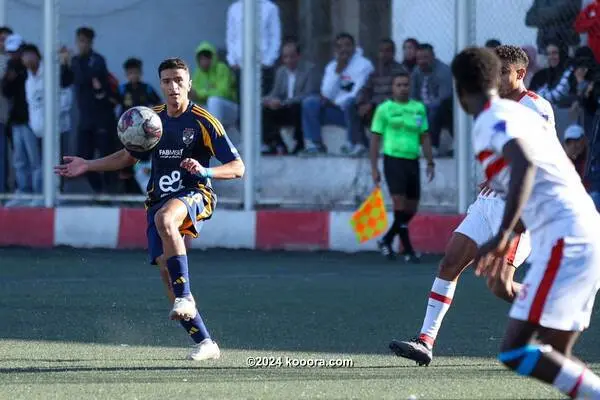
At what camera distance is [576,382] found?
6082 millimetres

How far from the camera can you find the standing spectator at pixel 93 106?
1836cm

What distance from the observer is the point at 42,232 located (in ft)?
59.3

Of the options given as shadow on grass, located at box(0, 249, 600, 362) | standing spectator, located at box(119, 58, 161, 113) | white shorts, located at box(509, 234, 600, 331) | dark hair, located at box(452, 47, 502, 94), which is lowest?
shadow on grass, located at box(0, 249, 600, 362)

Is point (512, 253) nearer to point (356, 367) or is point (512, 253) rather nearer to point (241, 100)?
point (356, 367)

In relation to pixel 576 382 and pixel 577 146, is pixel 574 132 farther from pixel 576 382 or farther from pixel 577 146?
pixel 576 382

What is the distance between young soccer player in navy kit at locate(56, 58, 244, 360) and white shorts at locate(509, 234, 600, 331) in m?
3.25

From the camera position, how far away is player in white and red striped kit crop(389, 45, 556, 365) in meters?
8.47

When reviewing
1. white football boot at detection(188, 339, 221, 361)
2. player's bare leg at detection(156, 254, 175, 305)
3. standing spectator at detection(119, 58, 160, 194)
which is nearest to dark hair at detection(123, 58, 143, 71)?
standing spectator at detection(119, 58, 160, 194)

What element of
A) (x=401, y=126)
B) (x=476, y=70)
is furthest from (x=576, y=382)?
(x=401, y=126)

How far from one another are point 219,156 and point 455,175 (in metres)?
8.04

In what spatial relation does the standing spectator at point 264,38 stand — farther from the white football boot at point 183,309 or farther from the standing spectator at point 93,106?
the white football boot at point 183,309

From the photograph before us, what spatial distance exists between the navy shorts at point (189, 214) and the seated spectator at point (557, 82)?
7.73m

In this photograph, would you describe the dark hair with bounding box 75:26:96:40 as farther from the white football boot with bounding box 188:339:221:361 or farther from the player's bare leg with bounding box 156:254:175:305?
the white football boot with bounding box 188:339:221:361

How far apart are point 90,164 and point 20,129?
972 cm
